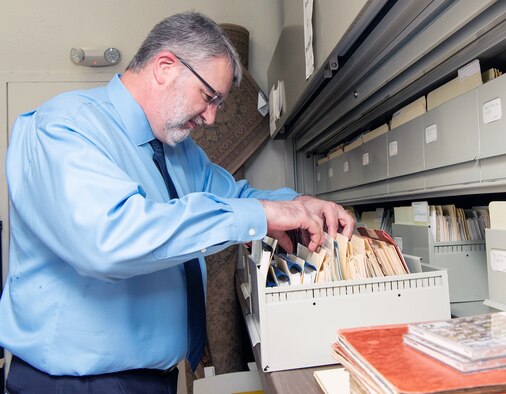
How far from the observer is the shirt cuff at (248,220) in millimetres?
849

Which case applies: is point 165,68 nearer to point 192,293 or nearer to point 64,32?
point 192,293

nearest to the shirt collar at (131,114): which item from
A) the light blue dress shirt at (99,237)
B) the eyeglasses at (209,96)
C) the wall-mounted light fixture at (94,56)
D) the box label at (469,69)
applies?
the light blue dress shirt at (99,237)

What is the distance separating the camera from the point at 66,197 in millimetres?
786

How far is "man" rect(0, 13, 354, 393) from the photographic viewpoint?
785 mm

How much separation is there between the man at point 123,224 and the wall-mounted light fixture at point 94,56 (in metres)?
1.69

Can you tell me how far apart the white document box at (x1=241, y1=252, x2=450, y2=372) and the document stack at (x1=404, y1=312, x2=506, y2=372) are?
0.88 ft

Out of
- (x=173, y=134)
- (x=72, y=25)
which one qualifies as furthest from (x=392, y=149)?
(x=72, y=25)

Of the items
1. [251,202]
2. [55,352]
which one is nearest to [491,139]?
[251,202]

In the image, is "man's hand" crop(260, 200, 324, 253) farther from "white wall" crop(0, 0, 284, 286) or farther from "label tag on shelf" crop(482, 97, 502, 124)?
"white wall" crop(0, 0, 284, 286)

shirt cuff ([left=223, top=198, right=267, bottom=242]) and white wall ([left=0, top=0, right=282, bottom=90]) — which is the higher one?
white wall ([left=0, top=0, right=282, bottom=90])

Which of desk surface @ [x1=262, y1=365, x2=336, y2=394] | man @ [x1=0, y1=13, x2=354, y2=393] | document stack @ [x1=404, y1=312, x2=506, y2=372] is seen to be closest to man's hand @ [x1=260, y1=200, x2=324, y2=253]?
man @ [x1=0, y1=13, x2=354, y2=393]

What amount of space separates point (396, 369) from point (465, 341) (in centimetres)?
8

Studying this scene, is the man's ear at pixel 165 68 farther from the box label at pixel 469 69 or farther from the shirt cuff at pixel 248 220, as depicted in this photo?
the box label at pixel 469 69

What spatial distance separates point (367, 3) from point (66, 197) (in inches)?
26.3
